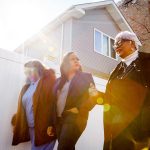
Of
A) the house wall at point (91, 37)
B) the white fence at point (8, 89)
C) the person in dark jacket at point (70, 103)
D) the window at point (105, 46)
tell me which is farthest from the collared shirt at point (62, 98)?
the window at point (105, 46)

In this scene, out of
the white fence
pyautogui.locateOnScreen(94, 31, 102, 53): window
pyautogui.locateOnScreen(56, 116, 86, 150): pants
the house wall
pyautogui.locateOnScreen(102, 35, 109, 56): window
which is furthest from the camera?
pyautogui.locateOnScreen(102, 35, 109, 56): window

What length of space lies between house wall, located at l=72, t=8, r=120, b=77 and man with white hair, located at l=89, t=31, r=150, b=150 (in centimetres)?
1082

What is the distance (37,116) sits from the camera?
430cm

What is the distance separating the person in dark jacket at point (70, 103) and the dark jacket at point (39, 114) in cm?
27

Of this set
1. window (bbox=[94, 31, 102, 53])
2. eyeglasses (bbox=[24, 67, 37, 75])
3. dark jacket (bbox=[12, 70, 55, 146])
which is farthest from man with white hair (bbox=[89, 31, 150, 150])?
window (bbox=[94, 31, 102, 53])

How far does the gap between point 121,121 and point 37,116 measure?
1.45m

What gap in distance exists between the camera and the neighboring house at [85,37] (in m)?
14.8

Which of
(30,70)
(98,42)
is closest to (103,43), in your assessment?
(98,42)

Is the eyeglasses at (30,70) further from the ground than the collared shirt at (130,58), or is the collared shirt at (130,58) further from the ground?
the eyeglasses at (30,70)

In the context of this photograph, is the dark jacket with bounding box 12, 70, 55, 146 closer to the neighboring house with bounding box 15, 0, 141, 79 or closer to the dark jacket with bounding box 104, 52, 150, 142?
the dark jacket with bounding box 104, 52, 150, 142

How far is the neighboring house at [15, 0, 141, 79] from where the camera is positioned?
14.8 meters

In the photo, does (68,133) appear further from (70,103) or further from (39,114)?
(39,114)

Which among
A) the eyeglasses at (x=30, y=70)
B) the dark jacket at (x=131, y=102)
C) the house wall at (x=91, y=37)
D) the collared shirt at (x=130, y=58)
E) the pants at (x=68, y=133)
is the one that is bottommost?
the pants at (x=68, y=133)

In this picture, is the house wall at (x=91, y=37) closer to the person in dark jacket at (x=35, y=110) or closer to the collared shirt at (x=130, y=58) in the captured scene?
the person in dark jacket at (x=35, y=110)
